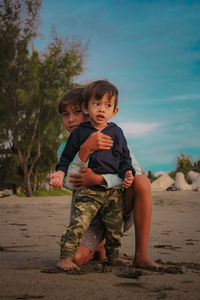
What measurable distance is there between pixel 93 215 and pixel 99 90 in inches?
33.2

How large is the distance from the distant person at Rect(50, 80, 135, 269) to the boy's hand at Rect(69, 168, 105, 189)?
43 millimetres

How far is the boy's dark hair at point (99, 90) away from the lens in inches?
85.2

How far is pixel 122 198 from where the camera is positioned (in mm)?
2309

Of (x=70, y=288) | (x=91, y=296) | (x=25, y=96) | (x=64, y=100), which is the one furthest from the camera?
(x=25, y=96)

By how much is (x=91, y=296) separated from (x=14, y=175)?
1402cm

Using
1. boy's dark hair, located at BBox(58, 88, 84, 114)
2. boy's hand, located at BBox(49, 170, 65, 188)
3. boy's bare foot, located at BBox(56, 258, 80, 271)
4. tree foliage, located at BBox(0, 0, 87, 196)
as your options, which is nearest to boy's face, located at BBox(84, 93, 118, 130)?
boy's dark hair, located at BBox(58, 88, 84, 114)

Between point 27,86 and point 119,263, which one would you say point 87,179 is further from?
point 27,86

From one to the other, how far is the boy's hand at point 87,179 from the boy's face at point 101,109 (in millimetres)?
362

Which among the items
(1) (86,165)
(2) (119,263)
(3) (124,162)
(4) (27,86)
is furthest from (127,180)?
(4) (27,86)

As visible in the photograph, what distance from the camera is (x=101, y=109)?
2170 mm

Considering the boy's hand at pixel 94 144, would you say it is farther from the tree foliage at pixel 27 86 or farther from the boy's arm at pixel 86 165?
the tree foliage at pixel 27 86

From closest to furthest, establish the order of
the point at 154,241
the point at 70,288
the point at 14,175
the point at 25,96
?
the point at 70,288 < the point at 154,241 < the point at 25,96 < the point at 14,175

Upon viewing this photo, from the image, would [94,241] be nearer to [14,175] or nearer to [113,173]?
[113,173]

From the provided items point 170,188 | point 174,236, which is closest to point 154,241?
point 174,236
